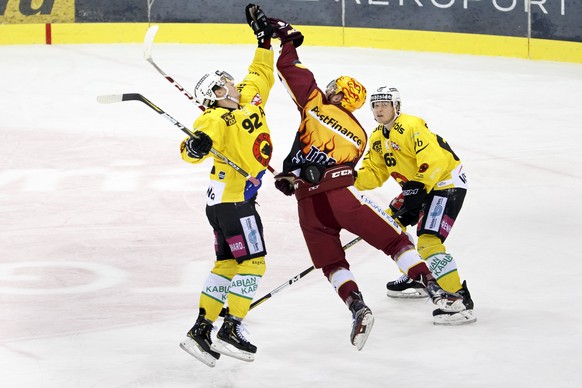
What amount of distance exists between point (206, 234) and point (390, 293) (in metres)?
1.70

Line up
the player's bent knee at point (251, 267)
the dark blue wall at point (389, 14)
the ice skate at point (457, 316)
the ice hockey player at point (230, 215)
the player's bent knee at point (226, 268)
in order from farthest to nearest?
the dark blue wall at point (389, 14)
the ice skate at point (457, 316)
the player's bent knee at point (226, 268)
the player's bent knee at point (251, 267)
the ice hockey player at point (230, 215)

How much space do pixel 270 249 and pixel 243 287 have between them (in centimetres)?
201

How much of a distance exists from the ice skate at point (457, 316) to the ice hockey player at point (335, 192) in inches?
3.3

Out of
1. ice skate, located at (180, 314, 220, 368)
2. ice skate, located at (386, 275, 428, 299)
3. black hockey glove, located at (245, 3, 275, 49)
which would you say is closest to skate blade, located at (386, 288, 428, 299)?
ice skate, located at (386, 275, 428, 299)

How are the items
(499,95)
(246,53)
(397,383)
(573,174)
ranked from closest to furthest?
(397,383) < (573,174) < (499,95) < (246,53)

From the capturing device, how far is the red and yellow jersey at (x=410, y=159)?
609cm

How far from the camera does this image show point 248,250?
5605 millimetres

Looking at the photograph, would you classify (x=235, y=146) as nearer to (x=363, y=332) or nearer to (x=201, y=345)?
(x=201, y=345)

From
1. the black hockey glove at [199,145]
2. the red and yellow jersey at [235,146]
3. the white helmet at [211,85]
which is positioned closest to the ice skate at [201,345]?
the red and yellow jersey at [235,146]

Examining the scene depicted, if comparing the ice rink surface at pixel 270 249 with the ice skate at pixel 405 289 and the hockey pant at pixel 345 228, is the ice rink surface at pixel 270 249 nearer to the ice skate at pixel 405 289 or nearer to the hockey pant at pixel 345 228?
the ice skate at pixel 405 289

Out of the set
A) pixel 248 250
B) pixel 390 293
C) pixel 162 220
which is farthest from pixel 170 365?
pixel 162 220

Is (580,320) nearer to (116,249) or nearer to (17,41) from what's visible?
(116,249)

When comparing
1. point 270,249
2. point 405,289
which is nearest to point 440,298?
point 405,289

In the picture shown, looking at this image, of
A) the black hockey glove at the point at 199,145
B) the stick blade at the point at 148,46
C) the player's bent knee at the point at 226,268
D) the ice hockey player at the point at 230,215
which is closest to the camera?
the black hockey glove at the point at 199,145
